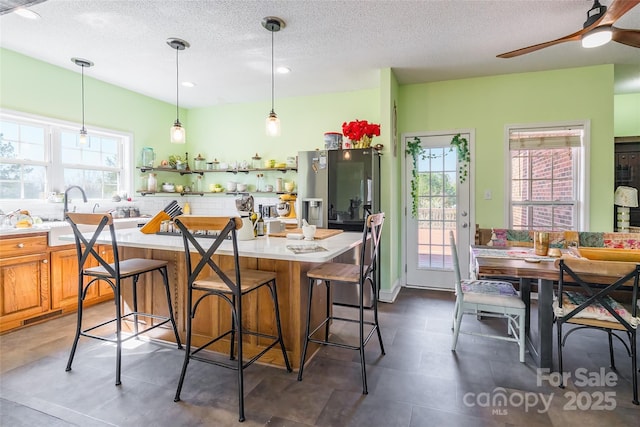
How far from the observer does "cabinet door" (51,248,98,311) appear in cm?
329

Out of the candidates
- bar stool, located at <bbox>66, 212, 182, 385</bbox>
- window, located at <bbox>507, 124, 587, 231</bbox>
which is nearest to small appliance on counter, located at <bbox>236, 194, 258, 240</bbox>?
bar stool, located at <bbox>66, 212, 182, 385</bbox>

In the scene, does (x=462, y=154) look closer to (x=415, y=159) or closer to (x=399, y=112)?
(x=415, y=159)

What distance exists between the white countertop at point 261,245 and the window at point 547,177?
2.81m

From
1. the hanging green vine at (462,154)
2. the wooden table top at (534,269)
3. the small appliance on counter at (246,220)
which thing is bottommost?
the wooden table top at (534,269)

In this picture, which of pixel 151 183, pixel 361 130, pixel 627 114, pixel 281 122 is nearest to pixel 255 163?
pixel 281 122

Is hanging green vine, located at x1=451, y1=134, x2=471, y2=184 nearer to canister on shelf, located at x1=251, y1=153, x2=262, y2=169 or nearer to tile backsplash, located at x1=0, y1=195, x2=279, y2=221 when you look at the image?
tile backsplash, located at x1=0, y1=195, x2=279, y2=221

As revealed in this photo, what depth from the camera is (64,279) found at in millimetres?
3379

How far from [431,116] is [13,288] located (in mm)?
4821

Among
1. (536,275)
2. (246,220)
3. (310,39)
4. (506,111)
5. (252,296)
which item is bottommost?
(252,296)

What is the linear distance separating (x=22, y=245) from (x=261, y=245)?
2.46 metres

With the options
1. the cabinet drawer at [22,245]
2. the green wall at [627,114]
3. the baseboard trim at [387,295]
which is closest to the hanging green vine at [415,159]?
the baseboard trim at [387,295]

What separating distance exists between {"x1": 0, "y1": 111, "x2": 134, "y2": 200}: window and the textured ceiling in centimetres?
73

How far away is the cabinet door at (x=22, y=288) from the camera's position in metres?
2.94

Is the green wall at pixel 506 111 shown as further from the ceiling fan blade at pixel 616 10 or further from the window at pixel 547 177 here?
the ceiling fan blade at pixel 616 10
